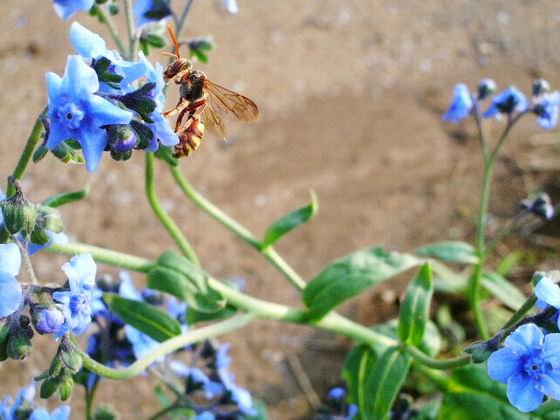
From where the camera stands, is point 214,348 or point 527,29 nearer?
point 214,348

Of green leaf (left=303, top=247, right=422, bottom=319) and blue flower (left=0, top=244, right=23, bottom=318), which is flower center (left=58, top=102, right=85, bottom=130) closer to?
blue flower (left=0, top=244, right=23, bottom=318)

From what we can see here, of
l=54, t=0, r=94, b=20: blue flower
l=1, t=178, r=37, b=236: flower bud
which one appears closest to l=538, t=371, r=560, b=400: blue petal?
l=1, t=178, r=37, b=236: flower bud

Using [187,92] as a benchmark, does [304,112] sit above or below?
below

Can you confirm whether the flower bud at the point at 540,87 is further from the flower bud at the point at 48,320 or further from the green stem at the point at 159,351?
the flower bud at the point at 48,320

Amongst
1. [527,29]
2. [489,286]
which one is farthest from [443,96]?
[489,286]

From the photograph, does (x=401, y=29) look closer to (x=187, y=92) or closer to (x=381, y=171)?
(x=381, y=171)

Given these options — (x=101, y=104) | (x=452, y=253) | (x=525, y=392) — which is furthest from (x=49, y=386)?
(x=452, y=253)

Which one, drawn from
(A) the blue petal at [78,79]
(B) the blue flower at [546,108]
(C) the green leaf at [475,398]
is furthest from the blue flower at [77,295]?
(B) the blue flower at [546,108]

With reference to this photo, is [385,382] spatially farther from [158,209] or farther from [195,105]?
[195,105]
